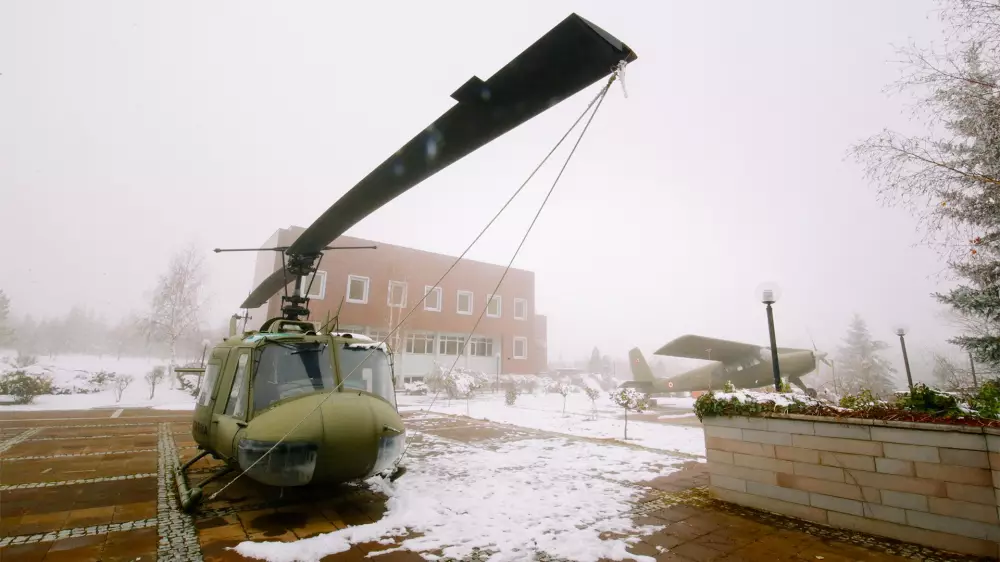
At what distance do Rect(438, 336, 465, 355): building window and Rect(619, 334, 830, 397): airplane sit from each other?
617 inches

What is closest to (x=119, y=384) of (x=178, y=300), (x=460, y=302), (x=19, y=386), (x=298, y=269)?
(x=19, y=386)

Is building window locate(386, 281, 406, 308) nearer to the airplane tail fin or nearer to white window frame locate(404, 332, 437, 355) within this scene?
white window frame locate(404, 332, 437, 355)

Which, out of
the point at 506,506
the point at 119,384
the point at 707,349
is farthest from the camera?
the point at 119,384

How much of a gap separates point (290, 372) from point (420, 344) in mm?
27557

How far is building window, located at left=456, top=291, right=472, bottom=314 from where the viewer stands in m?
33.6

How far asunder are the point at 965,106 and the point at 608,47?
439 inches

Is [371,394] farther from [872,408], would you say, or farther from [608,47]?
[872,408]

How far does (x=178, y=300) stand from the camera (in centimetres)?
2908

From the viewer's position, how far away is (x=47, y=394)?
19.5m

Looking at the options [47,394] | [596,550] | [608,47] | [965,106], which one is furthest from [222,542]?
[47,394]

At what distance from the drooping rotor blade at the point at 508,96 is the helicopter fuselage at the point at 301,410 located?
2.20 metres

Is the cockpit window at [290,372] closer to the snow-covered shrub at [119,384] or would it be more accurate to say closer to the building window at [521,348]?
the snow-covered shrub at [119,384]

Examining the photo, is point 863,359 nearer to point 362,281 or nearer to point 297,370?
point 362,281

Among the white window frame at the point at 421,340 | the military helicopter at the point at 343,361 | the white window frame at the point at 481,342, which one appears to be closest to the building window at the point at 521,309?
the white window frame at the point at 481,342
